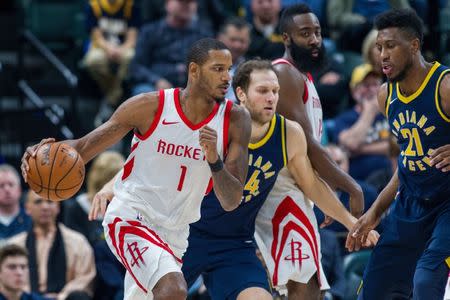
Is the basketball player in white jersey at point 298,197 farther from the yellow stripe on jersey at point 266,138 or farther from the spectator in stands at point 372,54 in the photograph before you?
the spectator in stands at point 372,54

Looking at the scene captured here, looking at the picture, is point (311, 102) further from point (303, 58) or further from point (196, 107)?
point (196, 107)

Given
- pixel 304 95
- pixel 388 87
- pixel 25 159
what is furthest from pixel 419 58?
pixel 25 159

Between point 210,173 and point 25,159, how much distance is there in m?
1.18

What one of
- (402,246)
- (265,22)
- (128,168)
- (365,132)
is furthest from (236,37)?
(402,246)

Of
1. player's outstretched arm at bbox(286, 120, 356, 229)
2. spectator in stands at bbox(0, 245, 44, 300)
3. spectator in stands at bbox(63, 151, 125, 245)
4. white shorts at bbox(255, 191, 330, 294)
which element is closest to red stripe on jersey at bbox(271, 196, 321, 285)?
white shorts at bbox(255, 191, 330, 294)

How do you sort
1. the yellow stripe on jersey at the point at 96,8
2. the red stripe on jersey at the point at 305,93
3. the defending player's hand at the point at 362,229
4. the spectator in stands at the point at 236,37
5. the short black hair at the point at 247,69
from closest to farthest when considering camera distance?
the defending player's hand at the point at 362,229 → the short black hair at the point at 247,69 → the red stripe on jersey at the point at 305,93 → the spectator in stands at the point at 236,37 → the yellow stripe on jersey at the point at 96,8

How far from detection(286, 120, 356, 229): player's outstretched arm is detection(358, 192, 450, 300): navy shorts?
42 centimetres

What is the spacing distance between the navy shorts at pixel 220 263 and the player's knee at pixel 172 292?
2.49 ft

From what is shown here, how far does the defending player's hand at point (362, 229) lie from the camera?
7.23 meters

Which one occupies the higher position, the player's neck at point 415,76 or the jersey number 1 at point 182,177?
the player's neck at point 415,76

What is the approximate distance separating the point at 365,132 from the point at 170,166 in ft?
15.1

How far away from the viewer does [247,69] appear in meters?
7.40

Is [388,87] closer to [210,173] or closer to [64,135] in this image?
[210,173]

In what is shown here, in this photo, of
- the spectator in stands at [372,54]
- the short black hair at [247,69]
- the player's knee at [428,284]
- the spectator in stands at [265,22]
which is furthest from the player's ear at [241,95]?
the spectator in stands at [265,22]
